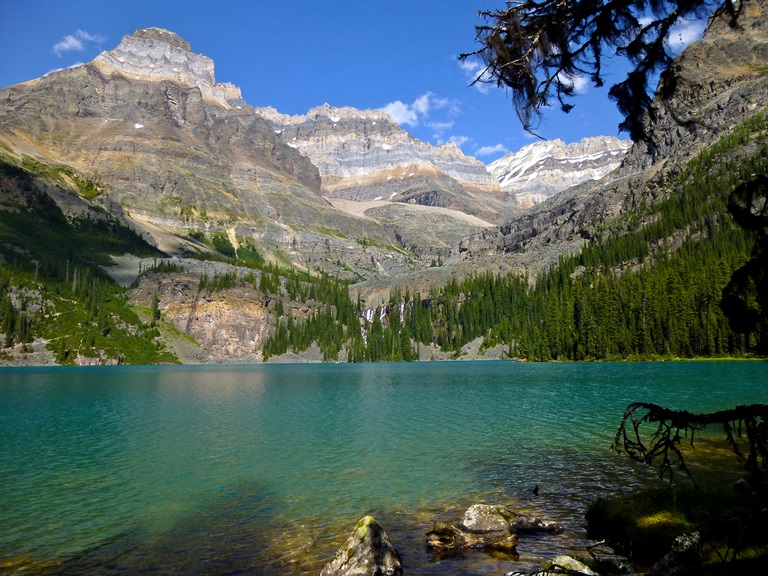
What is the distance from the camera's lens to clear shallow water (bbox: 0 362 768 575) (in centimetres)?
1491

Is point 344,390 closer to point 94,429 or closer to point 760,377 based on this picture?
point 94,429

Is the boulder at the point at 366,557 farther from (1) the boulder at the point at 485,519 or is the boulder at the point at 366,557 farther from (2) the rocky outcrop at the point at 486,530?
(1) the boulder at the point at 485,519

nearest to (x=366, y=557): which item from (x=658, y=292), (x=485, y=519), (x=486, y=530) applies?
(x=486, y=530)

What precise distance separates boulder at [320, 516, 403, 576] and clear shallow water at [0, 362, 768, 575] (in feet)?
3.01

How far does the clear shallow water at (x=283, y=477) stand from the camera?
14.9 m

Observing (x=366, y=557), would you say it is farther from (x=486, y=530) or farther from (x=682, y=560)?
(x=682, y=560)

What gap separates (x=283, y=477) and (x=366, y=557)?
12.5 metres

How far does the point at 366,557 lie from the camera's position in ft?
40.5

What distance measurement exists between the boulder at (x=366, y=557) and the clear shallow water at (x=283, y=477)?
3.01 feet

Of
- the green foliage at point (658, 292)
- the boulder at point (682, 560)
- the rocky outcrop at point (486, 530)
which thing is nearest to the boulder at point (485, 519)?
the rocky outcrop at point (486, 530)

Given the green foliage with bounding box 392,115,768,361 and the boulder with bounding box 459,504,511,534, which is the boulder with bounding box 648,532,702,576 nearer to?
the boulder with bounding box 459,504,511,534

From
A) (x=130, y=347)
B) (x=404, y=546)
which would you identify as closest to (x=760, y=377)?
(x=404, y=546)

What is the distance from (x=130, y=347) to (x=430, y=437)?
190 meters

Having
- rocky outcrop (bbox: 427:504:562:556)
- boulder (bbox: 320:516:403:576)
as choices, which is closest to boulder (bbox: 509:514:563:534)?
rocky outcrop (bbox: 427:504:562:556)
